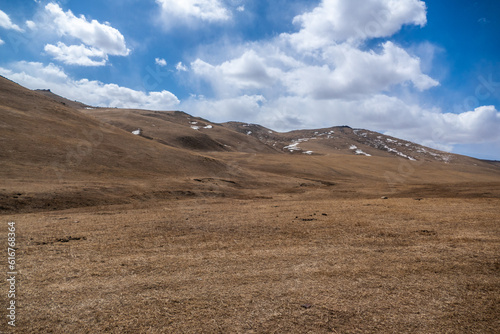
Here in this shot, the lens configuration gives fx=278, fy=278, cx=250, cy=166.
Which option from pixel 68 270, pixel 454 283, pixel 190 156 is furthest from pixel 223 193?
pixel 454 283

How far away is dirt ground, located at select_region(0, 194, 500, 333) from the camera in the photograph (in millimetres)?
6070

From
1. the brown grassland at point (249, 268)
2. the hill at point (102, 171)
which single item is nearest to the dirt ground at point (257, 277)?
the brown grassland at point (249, 268)

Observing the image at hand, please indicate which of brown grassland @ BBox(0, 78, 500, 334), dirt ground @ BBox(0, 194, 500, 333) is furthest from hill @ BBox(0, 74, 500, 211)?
dirt ground @ BBox(0, 194, 500, 333)

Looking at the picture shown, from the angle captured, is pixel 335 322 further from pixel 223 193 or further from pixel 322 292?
pixel 223 193

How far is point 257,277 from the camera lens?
826 cm

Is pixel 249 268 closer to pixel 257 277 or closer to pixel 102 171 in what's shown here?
pixel 257 277

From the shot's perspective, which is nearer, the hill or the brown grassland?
the brown grassland

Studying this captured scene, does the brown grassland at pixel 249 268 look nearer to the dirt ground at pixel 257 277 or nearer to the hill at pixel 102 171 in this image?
the dirt ground at pixel 257 277

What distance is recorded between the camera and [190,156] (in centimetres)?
5172

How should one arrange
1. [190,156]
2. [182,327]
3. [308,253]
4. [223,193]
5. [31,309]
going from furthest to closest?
[190,156] < [223,193] < [308,253] < [31,309] < [182,327]

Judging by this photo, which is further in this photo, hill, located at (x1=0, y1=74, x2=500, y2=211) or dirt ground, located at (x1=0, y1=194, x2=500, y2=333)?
hill, located at (x1=0, y1=74, x2=500, y2=211)

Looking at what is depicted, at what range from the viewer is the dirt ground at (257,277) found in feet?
19.9

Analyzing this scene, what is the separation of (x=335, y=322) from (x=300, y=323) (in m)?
0.77

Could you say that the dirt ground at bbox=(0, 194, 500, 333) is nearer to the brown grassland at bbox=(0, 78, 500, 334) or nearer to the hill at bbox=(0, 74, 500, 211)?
the brown grassland at bbox=(0, 78, 500, 334)
